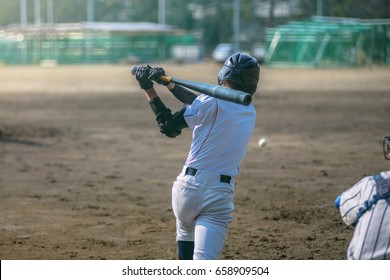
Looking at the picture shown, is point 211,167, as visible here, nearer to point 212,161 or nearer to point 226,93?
point 212,161

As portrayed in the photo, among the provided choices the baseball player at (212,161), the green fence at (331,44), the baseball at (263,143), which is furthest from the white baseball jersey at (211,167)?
the green fence at (331,44)

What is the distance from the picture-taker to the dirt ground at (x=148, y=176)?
7848mm

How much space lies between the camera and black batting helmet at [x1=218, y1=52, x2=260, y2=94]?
17.0 ft

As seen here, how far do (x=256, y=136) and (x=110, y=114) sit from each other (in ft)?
19.3

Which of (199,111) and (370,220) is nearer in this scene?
(370,220)

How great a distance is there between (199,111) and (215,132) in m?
0.17

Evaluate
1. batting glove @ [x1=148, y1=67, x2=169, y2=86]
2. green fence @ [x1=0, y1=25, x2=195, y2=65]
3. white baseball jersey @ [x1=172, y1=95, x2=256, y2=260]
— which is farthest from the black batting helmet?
green fence @ [x1=0, y1=25, x2=195, y2=65]

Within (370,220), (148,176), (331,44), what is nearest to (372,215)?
(370,220)

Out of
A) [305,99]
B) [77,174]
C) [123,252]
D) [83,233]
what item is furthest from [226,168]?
[305,99]

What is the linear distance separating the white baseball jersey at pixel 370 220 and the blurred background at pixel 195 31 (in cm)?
3636

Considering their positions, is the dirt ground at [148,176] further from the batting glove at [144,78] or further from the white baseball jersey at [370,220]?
the white baseball jersey at [370,220]

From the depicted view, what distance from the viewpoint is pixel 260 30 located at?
5584cm

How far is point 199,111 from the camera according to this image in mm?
5078

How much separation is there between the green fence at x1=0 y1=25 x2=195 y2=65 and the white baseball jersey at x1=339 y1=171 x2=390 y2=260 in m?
49.1
